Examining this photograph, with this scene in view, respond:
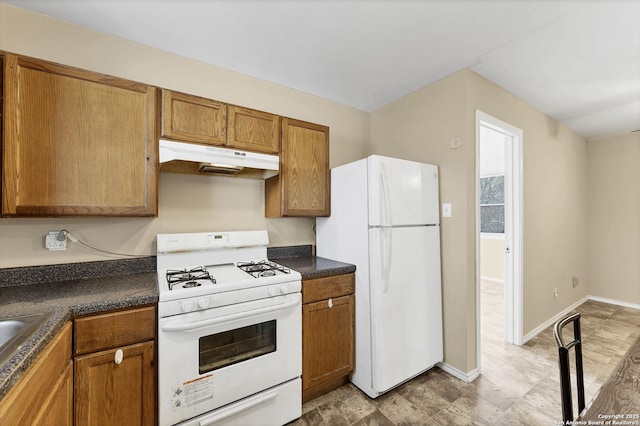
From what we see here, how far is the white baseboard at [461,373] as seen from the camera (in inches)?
86.0

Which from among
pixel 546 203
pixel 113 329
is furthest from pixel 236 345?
pixel 546 203

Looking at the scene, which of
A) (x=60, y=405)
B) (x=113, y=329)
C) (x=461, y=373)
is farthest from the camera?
(x=461, y=373)

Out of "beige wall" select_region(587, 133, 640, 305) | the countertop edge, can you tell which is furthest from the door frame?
the countertop edge

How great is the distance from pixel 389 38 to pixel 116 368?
97.7 inches

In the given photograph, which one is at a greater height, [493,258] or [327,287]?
[327,287]

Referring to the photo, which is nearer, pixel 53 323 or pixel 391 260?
pixel 53 323

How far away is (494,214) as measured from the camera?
16.4 feet

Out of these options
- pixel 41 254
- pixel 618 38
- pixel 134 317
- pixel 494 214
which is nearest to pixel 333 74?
pixel 618 38

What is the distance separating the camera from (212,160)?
5.91ft

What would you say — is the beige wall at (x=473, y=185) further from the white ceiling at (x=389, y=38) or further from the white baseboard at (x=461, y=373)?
the white ceiling at (x=389, y=38)

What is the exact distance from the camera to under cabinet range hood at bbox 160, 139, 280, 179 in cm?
173

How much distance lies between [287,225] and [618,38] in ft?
9.06

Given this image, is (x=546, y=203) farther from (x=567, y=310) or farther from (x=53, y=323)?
(x=53, y=323)

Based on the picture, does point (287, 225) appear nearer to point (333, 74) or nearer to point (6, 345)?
point (333, 74)
